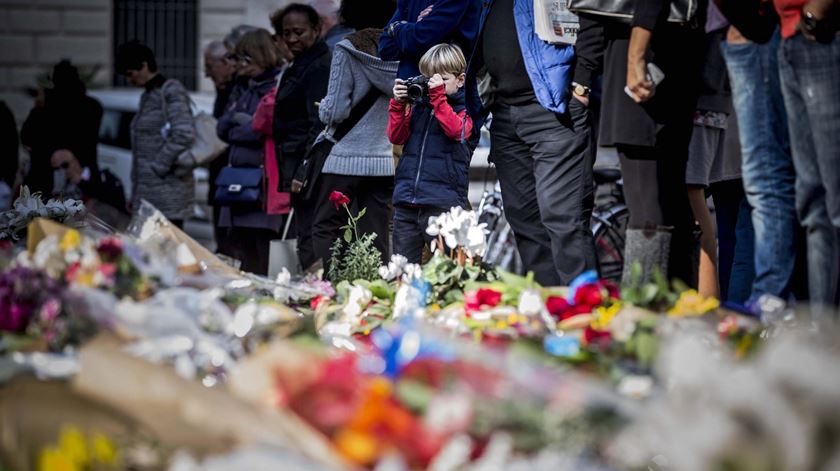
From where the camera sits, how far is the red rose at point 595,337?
3.47 meters

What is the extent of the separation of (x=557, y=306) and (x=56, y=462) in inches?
61.6

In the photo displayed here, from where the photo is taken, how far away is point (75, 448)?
2768 mm

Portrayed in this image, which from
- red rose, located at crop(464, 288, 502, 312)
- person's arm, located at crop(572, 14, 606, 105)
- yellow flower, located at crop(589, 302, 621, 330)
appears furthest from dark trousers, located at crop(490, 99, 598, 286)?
yellow flower, located at crop(589, 302, 621, 330)

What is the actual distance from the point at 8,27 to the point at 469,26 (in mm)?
16335

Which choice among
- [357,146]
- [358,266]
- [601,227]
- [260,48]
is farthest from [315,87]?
[358,266]

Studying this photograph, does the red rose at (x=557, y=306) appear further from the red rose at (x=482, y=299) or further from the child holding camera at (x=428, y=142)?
the child holding camera at (x=428, y=142)

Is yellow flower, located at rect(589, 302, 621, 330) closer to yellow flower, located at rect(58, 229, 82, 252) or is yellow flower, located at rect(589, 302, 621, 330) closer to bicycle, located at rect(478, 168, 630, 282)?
yellow flower, located at rect(58, 229, 82, 252)

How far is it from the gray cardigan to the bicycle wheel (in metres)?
2.20

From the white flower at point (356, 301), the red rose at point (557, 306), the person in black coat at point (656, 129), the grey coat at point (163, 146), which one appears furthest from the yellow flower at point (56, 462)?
the grey coat at point (163, 146)

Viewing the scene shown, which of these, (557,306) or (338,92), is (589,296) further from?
(338,92)

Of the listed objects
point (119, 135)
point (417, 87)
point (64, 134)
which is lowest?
point (119, 135)

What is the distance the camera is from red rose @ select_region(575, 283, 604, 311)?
3883mm

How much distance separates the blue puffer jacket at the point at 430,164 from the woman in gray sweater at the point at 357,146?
0.53 m

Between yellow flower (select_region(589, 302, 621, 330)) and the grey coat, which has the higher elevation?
yellow flower (select_region(589, 302, 621, 330))
